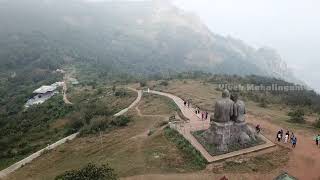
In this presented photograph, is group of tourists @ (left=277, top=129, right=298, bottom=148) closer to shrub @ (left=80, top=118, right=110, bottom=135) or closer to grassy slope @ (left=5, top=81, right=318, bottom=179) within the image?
grassy slope @ (left=5, top=81, right=318, bottom=179)

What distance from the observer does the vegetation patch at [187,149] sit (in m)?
34.7

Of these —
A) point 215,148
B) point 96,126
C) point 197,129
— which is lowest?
point 96,126

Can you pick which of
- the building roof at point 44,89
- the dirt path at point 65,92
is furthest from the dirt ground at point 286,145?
the building roof at point 44,89

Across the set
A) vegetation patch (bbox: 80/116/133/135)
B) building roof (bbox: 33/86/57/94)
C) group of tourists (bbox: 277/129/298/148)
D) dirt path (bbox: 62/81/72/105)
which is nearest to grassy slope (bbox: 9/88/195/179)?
vegetation patch (bbox: 80/116/133/135)

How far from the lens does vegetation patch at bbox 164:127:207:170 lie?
Result: 3469cm

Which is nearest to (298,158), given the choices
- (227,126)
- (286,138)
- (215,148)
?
(286,138)

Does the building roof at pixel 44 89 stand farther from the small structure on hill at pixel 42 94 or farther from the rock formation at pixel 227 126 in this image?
the rock formation at pixel 227 126

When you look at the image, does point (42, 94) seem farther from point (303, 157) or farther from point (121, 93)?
point (303, 157)

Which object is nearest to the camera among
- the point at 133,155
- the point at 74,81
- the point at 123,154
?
the point at 133,155

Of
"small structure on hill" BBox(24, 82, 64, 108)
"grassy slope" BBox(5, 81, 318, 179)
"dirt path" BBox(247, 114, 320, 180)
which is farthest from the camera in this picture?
"small structure on hill" BBox(24, 82, 64, 108)

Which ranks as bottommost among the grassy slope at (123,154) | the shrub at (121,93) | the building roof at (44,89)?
the grassy slope at (123,154)

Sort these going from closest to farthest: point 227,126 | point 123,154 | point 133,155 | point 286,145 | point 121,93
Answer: point 227,126
point 133,155
point 286,145
point 123,154
point 121,93

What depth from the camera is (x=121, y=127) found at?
50531 millimetres

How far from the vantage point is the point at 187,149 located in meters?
37.0
